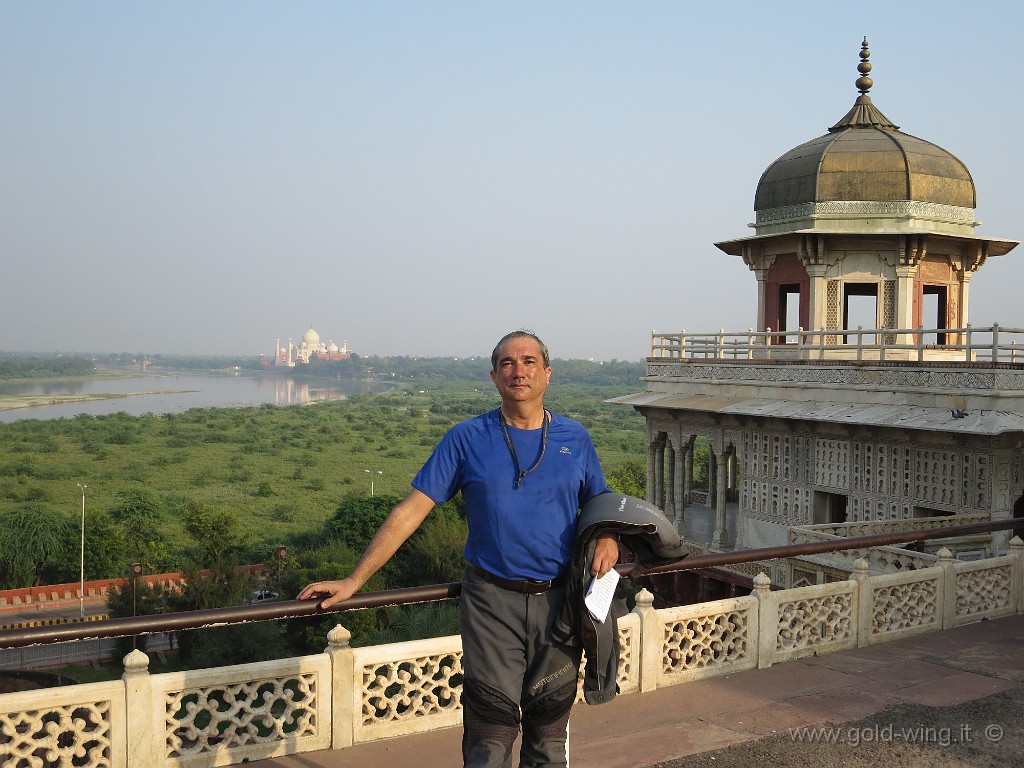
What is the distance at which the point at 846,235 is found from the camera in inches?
719

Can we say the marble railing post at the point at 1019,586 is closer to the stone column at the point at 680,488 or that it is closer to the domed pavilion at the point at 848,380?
the domed pavilion at the point at 848,380

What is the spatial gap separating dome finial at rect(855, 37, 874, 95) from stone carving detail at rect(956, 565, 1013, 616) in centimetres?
1463

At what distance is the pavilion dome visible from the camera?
59.5 ft

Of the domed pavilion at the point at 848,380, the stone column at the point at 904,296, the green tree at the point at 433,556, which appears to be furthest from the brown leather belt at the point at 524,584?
the green tree at the point at 433,556

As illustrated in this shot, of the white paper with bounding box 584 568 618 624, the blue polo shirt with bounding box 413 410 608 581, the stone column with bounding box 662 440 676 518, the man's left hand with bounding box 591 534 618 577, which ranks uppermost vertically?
the blue polo shirt with bounding box 413 410 608 581

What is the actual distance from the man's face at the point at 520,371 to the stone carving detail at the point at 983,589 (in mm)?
4683

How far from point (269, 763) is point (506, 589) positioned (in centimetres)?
160

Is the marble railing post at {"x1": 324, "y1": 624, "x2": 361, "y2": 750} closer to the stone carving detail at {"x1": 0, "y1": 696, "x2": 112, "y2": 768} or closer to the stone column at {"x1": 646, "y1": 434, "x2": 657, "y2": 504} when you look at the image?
the stone carving detail at {"x1": 0, "y1": 696, "x2": 112, "y2": 768}

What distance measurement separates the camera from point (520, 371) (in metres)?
3.29

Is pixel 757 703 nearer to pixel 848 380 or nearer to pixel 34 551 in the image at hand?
pixel 848 380


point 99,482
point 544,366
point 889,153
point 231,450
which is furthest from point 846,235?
point 231,450

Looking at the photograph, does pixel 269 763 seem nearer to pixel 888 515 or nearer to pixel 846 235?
pixel 888 515

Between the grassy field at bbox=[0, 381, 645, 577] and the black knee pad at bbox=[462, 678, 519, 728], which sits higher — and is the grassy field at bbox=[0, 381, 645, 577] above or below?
below

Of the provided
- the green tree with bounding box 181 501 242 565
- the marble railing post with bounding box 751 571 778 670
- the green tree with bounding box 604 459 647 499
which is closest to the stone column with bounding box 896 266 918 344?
the marble railing post with bounding box 751 571 778 670
